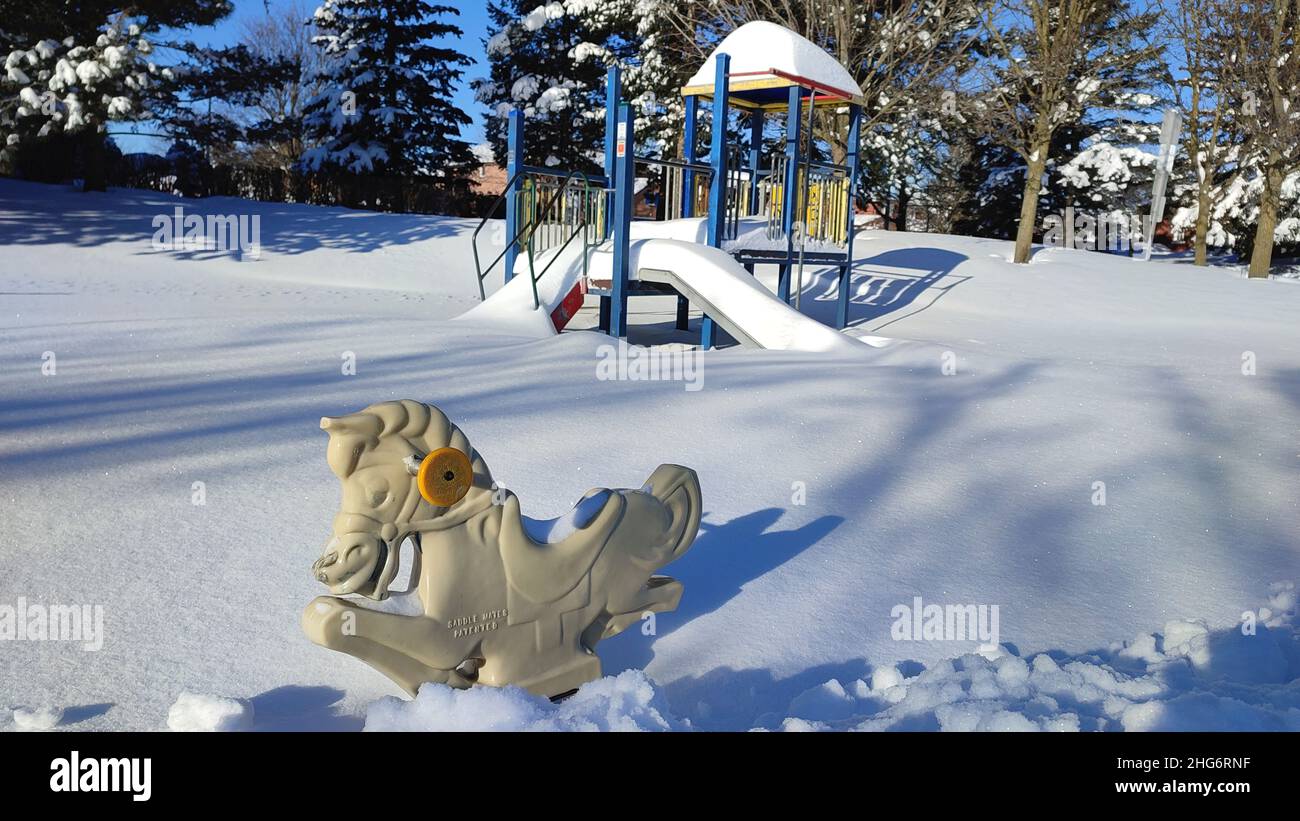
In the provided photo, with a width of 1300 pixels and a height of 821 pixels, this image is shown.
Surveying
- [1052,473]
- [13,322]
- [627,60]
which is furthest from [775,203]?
[627,60]

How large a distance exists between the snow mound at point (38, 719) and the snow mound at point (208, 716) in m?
0.32

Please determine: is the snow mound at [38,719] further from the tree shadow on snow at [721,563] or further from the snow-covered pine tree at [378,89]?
the snow-covered pine tree at [378,89]

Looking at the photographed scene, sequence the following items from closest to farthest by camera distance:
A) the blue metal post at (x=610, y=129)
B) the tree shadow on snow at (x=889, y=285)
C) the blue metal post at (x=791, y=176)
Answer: the blue metal post at (x=610, y=129)
the blue metal post at (x=791, y=176)
the tree shadow on snow at (x=889, y=285)

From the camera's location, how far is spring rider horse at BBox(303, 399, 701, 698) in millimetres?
2215

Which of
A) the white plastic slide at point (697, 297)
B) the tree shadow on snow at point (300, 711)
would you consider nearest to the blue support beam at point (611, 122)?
the white plastic slide at point (697, 297)

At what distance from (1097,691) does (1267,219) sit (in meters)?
24.0

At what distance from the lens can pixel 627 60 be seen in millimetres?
27703

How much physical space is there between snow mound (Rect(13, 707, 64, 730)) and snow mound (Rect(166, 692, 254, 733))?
1.05 ft

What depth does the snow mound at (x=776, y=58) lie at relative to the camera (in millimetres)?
11055

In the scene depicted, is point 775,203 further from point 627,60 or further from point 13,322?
point 627,60
